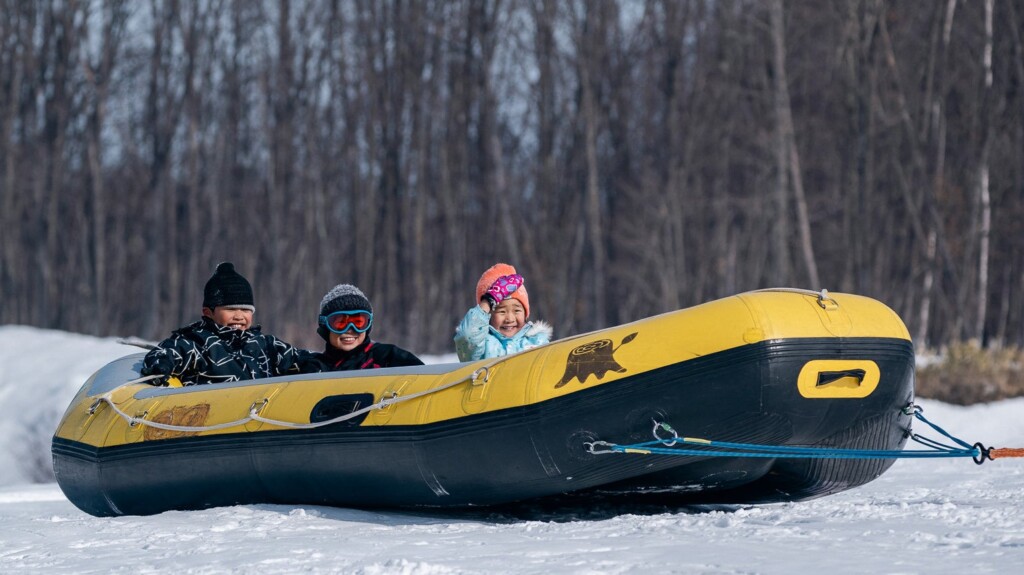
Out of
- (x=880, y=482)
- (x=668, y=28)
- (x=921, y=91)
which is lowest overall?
(x=880, y=482)

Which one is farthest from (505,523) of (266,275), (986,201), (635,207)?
(266,275)

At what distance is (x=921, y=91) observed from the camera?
1880cm

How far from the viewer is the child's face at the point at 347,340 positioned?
20.8 feet

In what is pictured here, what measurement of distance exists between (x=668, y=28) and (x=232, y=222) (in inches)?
475

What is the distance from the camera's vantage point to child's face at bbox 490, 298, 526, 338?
6316mm

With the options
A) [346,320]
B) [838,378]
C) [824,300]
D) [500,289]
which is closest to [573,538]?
[838,378]

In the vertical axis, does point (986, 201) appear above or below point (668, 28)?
below

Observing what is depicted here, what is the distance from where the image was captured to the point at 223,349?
255 inches

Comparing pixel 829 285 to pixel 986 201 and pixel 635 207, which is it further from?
pixel 986 201

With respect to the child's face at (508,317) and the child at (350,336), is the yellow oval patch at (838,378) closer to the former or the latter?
the child's face at (508,317)

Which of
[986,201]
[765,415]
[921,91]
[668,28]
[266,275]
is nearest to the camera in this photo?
[765,415]

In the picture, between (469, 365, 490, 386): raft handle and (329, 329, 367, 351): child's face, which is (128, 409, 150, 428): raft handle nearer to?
(329, 329, 367, 351): child's face

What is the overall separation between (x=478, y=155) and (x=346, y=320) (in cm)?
1921

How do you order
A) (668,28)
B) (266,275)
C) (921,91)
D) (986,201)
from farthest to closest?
1. (266,275)
2. (668,28)
3. (921,91)
4. (986,201)
